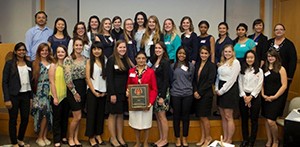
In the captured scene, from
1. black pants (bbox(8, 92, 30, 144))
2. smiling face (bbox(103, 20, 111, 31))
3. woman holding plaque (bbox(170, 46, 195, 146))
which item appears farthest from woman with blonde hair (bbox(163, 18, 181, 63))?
black pants (bbox(8, 92, 30, 144))

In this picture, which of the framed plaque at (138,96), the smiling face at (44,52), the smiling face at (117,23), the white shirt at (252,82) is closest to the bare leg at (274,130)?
the white shirt at (252,82)

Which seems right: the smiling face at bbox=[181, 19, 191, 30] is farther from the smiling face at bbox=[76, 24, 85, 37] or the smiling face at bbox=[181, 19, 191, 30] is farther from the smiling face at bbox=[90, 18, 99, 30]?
the smiling face at bbox=[76, 24, 85, 37]

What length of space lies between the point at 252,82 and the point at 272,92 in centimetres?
32

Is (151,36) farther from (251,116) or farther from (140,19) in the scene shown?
(251,116)

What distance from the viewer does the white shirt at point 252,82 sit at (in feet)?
14.4

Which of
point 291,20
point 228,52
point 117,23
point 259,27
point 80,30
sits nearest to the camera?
point 228,52

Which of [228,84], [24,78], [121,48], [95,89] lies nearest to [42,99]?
[24,78]

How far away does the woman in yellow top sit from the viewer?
14.2 feet

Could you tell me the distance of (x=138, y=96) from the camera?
4164 millimetres

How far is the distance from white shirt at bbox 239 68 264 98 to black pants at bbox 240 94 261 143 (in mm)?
103

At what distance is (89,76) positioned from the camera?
14.2 feet

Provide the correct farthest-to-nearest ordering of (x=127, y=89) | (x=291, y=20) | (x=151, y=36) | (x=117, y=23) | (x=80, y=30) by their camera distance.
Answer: (x=291, y=20) < (x=117, y=23) < (x=151, y=36) < (x=80, y=30) < (x=127, y=89)

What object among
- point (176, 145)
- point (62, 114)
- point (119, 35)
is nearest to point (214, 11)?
point (119, 35)

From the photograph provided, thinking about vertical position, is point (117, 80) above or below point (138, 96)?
above
